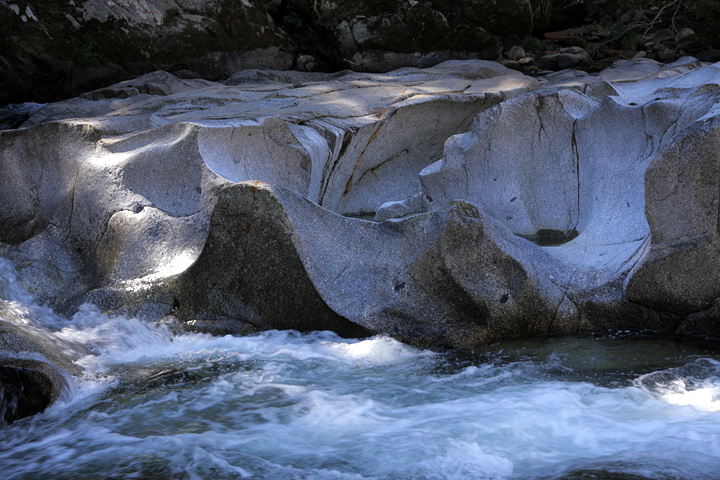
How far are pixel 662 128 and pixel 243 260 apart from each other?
341cm

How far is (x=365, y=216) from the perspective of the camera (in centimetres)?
712

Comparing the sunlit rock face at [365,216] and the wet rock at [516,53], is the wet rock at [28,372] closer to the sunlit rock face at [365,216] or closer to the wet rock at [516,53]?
the sunlit rock face at [365,216]

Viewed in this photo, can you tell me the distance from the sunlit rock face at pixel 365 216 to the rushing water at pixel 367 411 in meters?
0.21

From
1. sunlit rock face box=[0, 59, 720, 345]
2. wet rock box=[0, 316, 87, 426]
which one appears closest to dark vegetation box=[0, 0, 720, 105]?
sunlit rock face box=[0, 59, 720, 345]

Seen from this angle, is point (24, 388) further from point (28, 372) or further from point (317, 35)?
point (317, 35)

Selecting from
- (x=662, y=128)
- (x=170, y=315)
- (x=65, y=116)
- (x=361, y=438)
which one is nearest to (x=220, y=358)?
(x=170, y=315)

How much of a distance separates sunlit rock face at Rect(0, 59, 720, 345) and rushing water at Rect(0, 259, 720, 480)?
21cm

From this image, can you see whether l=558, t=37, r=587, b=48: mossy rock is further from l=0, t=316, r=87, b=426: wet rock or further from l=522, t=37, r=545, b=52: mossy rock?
l=0, t=316, r=87, b=426: wet rock

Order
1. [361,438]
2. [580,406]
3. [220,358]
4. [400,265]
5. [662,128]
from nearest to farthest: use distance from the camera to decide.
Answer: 1. [361,438]
2. [580,406]
3. [220,358]
4. [400,265]
5. [662,128]

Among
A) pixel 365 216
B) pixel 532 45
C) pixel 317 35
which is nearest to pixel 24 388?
pixel 365 216

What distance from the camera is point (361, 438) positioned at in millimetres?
2848

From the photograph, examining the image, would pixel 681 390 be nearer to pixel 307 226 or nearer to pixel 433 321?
pixel 433 321

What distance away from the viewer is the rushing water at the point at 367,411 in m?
2.57

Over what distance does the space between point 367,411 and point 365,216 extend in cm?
414
